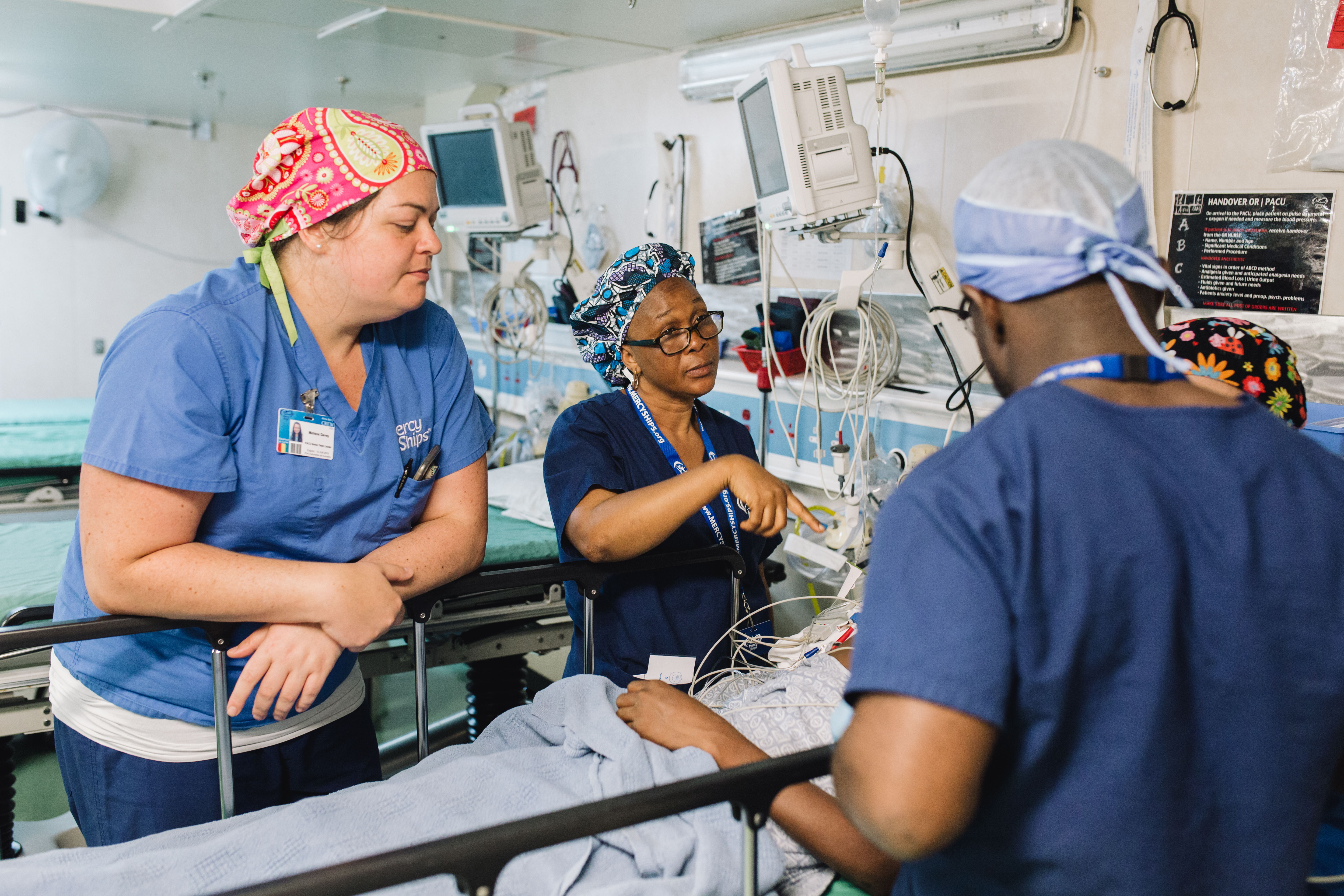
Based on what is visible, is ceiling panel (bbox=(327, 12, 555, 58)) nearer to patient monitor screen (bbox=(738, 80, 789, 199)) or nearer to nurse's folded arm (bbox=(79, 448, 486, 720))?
patient monitor screen (bbox=(738, 80, 789, 199))

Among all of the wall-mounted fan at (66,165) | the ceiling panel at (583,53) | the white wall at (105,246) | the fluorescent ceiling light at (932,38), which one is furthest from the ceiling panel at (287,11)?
the white wall at (105,246)

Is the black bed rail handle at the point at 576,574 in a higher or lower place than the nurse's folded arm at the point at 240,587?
lower

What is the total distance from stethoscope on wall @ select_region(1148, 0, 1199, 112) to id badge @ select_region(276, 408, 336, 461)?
6.36 ft

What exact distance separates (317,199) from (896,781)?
112 centimetres

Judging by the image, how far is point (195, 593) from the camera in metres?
1.31

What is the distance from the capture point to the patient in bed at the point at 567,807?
116cm

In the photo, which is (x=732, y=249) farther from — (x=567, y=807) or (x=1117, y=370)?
(x=1117, y=370)

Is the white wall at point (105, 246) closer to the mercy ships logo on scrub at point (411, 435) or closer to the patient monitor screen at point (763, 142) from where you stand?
the patient monitor screen at point (763, 142)

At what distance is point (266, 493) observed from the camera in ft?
4.57

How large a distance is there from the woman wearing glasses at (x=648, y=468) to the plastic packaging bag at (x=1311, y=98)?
4.10ft

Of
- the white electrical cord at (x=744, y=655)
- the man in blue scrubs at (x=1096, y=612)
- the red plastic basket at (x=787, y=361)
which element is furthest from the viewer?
the red plastic basket at (x=787, y=361)

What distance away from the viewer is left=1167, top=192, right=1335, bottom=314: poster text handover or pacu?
1.97m

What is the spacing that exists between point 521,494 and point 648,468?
127 centimetres

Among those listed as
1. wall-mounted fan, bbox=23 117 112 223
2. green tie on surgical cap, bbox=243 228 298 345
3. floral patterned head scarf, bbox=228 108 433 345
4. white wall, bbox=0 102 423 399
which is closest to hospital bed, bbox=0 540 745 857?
green tie on surgical cap, bbox=243 228 298 345
